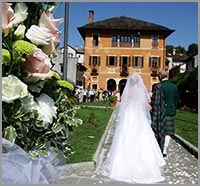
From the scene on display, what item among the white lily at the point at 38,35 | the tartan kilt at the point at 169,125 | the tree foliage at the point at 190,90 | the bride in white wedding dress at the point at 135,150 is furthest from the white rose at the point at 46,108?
the tree foliage at the point at 190,90

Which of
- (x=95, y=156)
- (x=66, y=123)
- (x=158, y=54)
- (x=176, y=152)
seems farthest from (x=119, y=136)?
(x=158, y=54)

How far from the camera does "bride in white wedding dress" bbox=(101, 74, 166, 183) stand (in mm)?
6584

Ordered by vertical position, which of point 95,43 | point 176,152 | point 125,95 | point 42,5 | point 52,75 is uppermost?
point 95,43

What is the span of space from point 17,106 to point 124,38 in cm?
5179

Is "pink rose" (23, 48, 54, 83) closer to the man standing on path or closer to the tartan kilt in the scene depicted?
the man standing on path

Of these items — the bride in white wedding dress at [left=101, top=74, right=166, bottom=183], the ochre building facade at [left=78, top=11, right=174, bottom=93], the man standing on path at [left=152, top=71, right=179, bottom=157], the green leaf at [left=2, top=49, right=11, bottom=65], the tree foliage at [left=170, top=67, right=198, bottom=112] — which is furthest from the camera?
the ochre building facade at [left=78, top=11, right=174, bottom=93]

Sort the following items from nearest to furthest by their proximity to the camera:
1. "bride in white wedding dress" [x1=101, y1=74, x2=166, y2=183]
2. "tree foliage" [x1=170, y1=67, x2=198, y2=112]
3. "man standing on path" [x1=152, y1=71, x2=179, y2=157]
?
1. "bride in white wedding dress" [x1=101, y1=74, x2=166, y2=183]
2. "man standing on path" [x1=152, y1=71, x2=179, y2=157]
3. "tree foliage" [x1=170, y1=67, x2=198, y2=112]

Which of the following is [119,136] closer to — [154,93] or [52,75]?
[154,93]

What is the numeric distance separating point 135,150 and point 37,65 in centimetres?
561

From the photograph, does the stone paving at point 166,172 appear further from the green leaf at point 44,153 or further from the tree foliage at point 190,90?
the tree foliage at point 190,90

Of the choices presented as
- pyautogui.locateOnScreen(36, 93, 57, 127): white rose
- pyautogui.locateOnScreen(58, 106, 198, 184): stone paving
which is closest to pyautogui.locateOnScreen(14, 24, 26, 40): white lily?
pyautogui.locateOnScreen(36, 93, 57, 127): white rose

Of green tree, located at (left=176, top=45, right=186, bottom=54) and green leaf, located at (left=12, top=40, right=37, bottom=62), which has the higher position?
green tree, located at (left=176, top=45, right=186, bottom=54)

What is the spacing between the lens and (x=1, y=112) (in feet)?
4.47

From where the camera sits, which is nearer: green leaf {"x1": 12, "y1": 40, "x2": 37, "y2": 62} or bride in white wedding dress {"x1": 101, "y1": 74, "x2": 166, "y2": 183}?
green leaf {"x1": 12, "y1": 40, "x2": 37, "y2": 62}
